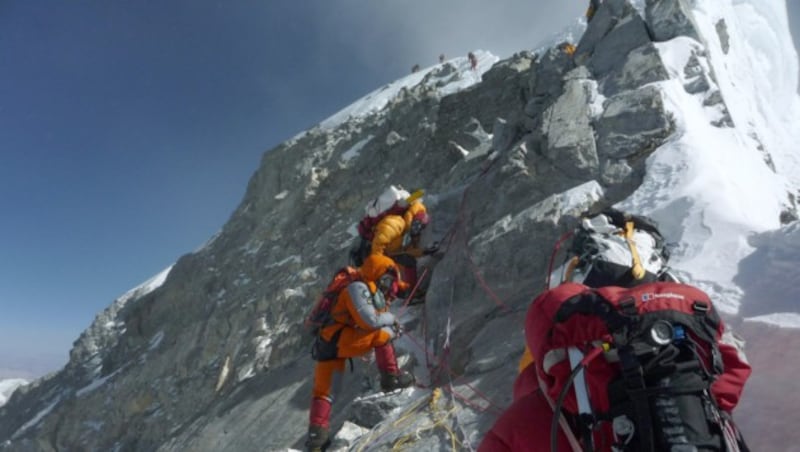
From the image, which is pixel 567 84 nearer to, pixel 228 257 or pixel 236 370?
pixel 236 370

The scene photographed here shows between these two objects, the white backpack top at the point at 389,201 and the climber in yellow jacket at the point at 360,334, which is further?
the white backpack top at the point at 389,201

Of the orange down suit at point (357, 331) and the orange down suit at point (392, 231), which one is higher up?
the orange down suit at point (392, 231)

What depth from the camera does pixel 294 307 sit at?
17328mm

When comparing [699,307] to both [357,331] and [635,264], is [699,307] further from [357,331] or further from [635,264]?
[357,331]

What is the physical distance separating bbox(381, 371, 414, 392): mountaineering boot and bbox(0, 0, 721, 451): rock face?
1.06ft

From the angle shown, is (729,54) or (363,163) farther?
(363,163)

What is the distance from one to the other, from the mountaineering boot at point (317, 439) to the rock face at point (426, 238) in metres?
0.39

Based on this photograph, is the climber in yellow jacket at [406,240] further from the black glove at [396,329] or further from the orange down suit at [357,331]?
the black glove at [396,329]

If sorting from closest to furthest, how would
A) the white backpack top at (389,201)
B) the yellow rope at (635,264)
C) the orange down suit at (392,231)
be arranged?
the yellow rope at (635,264)
the orange down suit at (392,231)
the white backpack top at (389,201)

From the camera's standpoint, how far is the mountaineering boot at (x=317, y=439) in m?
5.35

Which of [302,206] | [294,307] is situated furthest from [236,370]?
[302,206]

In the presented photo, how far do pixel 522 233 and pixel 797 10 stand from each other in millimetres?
15780

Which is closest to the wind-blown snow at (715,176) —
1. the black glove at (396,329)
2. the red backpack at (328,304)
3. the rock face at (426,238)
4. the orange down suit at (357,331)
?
the rock face at (426,238)

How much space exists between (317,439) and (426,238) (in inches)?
169
